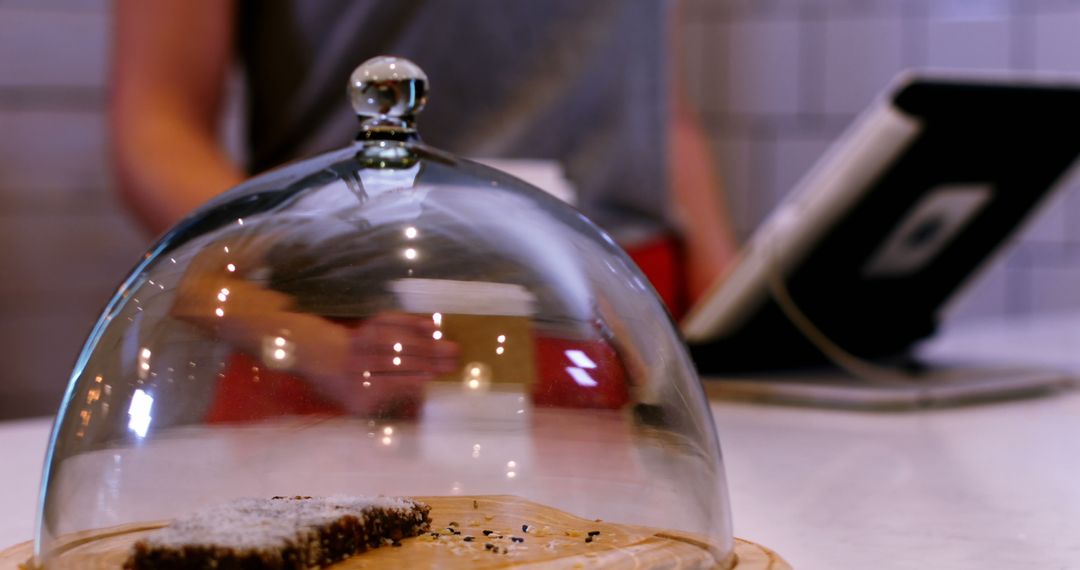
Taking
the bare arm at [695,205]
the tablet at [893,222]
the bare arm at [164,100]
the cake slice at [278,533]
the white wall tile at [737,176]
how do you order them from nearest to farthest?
the cake slice at [278,533]
the tablet at [893,222]
the bare arm at [164,100]
the bare arm at [695,205]
the white wall tile at [737,176]

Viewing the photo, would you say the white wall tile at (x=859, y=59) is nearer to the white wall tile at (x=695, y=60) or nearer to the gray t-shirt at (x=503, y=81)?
the white wall tile at (x=695, y=60)

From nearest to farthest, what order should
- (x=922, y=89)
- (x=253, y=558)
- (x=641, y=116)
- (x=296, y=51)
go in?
1. (x=253, y=558)
2. (x=922, y=89)
3. (x=296, y=51)
4. (x=641, y=116)

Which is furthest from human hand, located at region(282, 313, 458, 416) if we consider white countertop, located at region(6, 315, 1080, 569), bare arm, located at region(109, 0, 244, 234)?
bare arm, located at region(109, 0, 244, 234)

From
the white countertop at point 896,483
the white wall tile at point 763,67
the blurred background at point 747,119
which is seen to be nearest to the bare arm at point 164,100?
the white countertop at point 896,483

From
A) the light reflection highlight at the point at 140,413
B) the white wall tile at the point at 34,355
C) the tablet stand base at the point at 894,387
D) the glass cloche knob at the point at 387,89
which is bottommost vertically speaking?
the light reflection highlight at the point at 140,413

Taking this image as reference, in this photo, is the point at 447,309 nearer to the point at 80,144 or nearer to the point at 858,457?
the point at 858,457

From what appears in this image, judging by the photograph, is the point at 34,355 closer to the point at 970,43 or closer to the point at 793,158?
the point at 793,158

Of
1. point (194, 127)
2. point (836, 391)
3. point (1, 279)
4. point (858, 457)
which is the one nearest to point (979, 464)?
point (858, 457)
